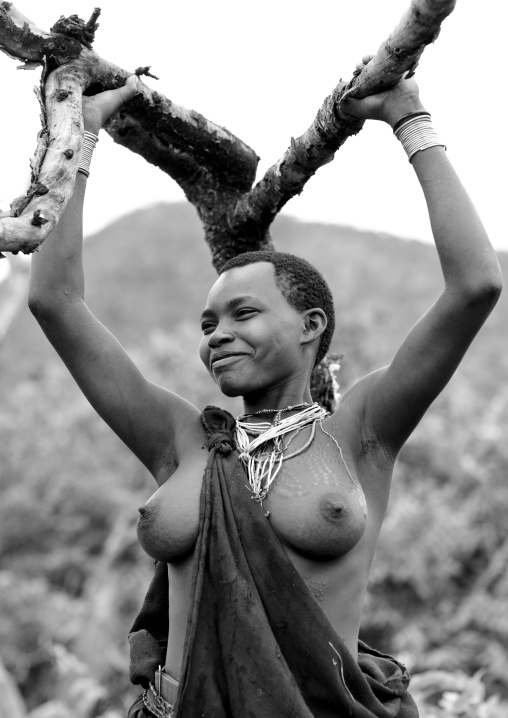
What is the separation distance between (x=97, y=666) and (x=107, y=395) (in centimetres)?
869

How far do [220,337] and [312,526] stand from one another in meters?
0.59

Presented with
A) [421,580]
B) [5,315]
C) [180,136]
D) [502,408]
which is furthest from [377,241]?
[180,136]

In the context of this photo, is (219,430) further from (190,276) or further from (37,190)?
(190,276)

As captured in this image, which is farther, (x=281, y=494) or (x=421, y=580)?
(x=421, y=580)

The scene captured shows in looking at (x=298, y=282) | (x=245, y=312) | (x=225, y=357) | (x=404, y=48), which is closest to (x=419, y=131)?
(x=404, y=48)


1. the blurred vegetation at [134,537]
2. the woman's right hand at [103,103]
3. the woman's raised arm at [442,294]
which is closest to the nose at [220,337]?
the woman's raised arm at [442,294]

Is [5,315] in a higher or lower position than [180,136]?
higher

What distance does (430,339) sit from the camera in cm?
206

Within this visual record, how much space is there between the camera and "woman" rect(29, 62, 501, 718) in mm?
1913

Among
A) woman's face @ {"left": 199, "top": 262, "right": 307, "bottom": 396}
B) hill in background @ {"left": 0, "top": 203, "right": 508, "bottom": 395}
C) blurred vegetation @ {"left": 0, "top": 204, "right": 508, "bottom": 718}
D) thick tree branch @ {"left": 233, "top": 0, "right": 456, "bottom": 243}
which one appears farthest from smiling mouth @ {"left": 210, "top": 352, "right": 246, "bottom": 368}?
hill in background @ {"left": 0, "top": 203, "right": 508, "bottom": 395}

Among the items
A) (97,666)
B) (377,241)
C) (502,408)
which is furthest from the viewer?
(377,241)

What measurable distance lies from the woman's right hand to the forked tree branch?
30 millimetres

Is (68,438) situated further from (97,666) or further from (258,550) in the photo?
(258,550)

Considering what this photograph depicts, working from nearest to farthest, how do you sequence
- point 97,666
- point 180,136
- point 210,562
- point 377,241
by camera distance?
point 210,562, point 180,136, point 97,666, point 377,241
